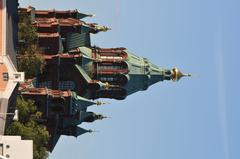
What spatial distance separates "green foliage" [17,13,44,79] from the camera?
91.3m

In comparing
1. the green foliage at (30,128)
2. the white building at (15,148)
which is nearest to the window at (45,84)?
the green foliage at (30,128)

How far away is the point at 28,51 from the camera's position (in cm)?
9212

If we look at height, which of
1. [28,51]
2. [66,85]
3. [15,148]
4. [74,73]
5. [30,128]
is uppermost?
[28,51]

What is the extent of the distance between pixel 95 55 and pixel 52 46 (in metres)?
6.50

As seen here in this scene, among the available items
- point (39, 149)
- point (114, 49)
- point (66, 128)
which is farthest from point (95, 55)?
point (39, 149)

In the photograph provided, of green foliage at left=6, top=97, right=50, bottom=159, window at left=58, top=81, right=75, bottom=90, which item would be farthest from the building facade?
green foliage at left=6, top=97, right=50, bottom=159

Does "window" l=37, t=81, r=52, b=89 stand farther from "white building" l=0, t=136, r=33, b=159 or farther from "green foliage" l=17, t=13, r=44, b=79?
"white building" l=0, t=136, r=33, b=159

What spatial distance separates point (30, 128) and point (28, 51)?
378 inches

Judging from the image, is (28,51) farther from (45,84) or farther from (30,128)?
(45,84)

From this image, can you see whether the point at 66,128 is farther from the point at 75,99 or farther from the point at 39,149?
the point at 39,149

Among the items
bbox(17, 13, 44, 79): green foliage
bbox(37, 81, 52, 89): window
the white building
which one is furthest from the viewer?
bbox(37, 81, 52, 89): window

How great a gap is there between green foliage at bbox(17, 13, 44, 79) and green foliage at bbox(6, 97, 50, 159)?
12.6 ft

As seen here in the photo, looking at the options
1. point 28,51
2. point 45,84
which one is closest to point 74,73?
point 45,84

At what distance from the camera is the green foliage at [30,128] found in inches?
3408
